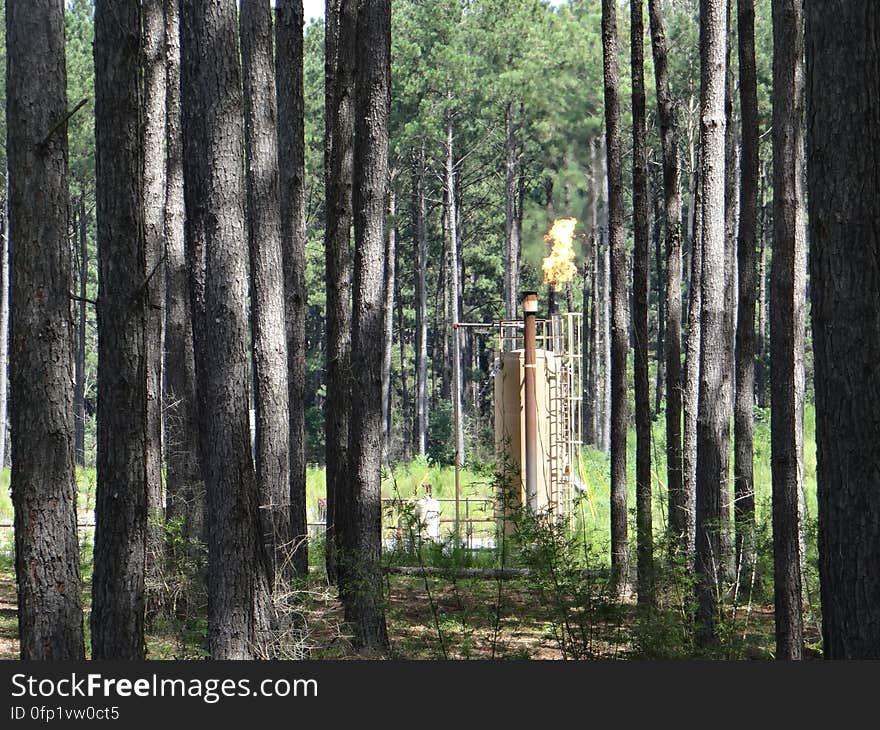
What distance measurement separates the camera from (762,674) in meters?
5.94

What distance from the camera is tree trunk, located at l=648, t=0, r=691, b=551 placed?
410 inches

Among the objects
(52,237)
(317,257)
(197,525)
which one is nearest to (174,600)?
(197,525)

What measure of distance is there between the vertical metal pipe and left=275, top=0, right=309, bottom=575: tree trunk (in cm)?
583

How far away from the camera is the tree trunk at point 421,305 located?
36.5 metres

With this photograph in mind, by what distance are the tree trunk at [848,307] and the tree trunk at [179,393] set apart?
22.0ft

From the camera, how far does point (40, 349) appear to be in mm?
6172

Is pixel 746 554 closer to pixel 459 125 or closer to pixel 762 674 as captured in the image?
pixel 762 674

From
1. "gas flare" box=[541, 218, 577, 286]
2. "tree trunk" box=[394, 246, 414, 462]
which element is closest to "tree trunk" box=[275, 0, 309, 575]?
"gas flare" box=[541, 218, 577, 286]

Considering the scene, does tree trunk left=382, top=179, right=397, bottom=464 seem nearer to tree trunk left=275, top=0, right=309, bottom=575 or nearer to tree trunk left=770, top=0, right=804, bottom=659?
tree trunk left=275, top=0, right=309, bottom=575

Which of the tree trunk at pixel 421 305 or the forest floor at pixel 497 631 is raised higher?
the tree trunk at pixel 421 305

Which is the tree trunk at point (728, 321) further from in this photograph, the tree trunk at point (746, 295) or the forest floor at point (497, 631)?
the forest floor at point (497, 631)

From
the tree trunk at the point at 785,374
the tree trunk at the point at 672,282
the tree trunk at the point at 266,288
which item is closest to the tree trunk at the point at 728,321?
the tree trunk at the point at 672,282

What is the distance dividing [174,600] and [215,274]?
3.32 meters

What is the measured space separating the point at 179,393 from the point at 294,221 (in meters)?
2.16
